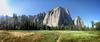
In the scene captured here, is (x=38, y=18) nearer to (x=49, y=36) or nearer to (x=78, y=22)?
(x=49, y=36)

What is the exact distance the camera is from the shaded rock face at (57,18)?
6.21m

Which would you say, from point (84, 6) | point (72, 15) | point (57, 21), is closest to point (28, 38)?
point (57, 21)

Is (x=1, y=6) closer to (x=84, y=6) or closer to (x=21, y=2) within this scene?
(x=21, y=2)

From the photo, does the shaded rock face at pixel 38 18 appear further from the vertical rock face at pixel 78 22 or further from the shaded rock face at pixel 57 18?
the vertical rock face at pixel 78 22

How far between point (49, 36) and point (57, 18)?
23.7 inches

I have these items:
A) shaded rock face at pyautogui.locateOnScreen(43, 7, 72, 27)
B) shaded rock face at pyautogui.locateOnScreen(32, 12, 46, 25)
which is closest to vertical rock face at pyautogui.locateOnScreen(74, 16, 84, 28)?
shaded rock face at pyautogui.locateOnScreen(43, 7, 72, 27)

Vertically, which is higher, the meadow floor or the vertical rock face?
the vertical rock face

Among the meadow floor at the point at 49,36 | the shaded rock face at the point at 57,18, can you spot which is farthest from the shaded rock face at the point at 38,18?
the meadow floor at the point at 49,36

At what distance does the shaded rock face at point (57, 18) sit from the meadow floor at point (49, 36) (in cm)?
24

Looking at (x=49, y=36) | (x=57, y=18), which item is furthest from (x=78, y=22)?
(x=49, y=36)

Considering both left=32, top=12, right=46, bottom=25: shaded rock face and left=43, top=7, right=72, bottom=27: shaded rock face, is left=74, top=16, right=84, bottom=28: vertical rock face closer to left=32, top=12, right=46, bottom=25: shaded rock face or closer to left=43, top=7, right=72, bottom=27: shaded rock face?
left=43, top=7, right=72, bottom=27: shaded rock face

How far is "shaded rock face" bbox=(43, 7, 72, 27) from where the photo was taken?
621cm

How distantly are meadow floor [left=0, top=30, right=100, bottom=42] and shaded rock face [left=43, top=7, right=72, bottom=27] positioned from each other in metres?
0.24

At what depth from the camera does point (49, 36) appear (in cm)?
627
